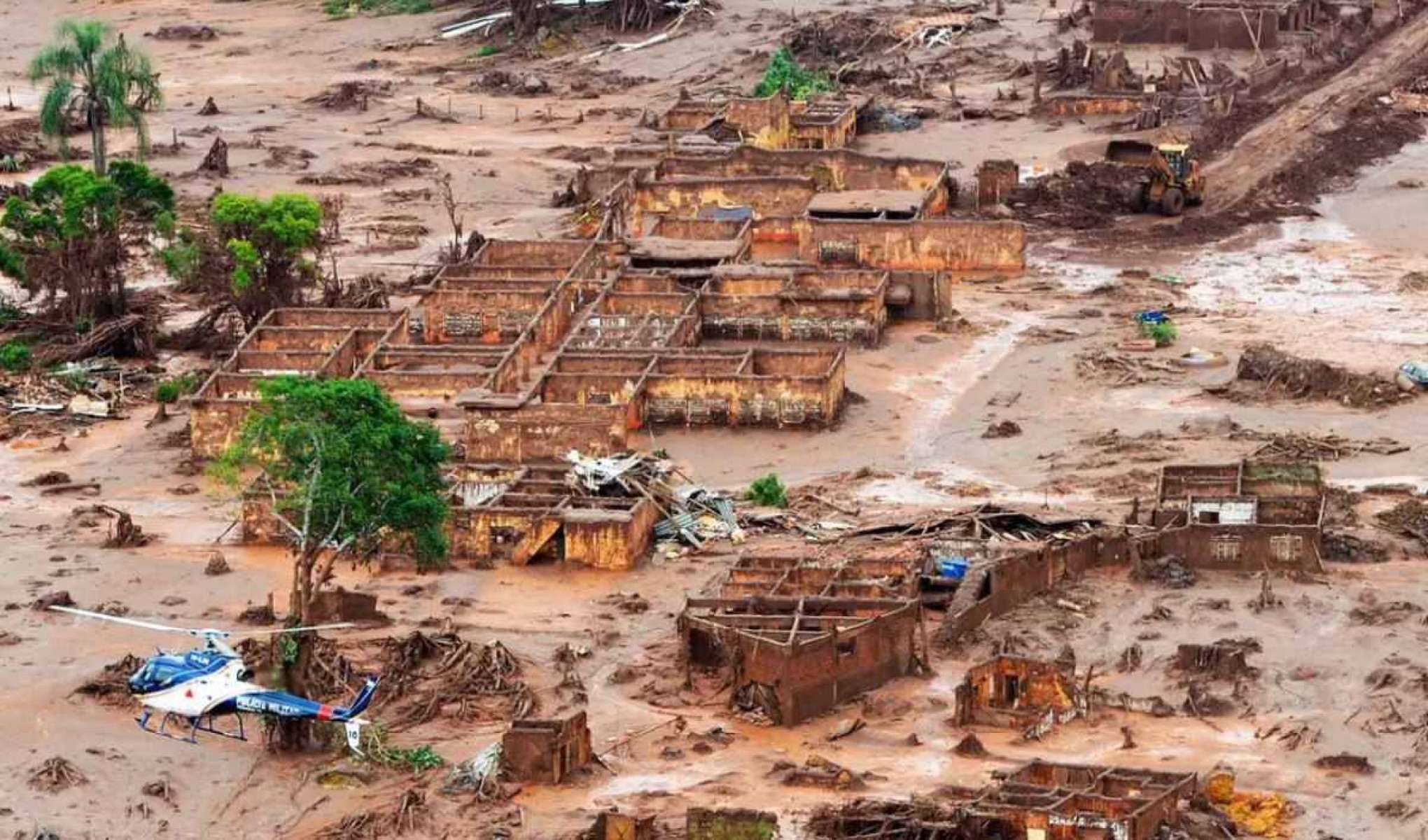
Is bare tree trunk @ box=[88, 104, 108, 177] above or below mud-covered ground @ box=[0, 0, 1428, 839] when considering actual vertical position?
above

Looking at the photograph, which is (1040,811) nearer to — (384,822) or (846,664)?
(846,664)

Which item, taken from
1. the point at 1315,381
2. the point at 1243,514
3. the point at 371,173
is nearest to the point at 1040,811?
the point at 1243,514

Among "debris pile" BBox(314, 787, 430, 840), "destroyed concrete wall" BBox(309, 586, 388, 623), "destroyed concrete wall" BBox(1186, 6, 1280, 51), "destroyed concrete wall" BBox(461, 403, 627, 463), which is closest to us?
"debris pile" BBox(314, 787, 430, 840)

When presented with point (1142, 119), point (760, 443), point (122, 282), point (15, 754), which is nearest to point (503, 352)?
point (760, 443)

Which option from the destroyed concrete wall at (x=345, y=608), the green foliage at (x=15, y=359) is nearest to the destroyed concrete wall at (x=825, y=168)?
the green foliage at (x=15, y=359)

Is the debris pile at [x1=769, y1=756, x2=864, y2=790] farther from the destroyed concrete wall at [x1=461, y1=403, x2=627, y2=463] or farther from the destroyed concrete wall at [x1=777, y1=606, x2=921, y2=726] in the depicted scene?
the destroyed concrete wall at [x1=461, y1=403, x2=627, y2=463]

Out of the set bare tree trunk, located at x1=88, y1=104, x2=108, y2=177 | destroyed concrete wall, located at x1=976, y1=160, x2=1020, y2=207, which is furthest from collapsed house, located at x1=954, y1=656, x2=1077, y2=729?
bare tree trunk, located at x1=88, y1=104, x2=108, y2=177

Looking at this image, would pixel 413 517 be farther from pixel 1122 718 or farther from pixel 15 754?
pixel 1122 718
